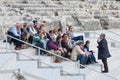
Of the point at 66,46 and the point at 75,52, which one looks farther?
the point at 66,46

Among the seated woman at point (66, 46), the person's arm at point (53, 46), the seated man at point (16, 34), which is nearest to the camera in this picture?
the seated man at point (16, 34)

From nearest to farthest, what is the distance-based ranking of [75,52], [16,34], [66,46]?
1. [75,52]
2. [16,34]
3. [66,46]

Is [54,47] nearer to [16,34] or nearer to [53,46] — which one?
[53,46]

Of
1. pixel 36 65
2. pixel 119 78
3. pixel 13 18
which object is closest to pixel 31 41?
pixel 36 65

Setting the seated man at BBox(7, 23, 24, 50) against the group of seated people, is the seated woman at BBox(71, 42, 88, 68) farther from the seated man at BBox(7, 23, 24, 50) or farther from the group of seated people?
the seated man at BBox(7, 23, 24, 50)

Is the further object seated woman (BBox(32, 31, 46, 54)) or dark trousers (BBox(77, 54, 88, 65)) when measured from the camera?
seated woman (BBox(32, 31, 46, 54))

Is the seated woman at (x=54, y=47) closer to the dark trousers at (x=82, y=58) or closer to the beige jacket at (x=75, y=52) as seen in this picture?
the beige jacket at (x=75, y=52)

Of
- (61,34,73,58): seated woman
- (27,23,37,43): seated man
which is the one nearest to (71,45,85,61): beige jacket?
(61,34,73,58): seated woman

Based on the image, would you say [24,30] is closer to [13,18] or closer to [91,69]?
[91,69]

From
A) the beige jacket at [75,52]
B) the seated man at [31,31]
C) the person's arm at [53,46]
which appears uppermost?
the seated man at [31,31]

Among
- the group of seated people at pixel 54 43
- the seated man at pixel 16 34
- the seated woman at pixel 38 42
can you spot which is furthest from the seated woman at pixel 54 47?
the seated man at pixel 16 34

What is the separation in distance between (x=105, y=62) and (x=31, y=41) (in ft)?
8.59

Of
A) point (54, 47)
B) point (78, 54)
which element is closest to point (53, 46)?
point (54, 47)

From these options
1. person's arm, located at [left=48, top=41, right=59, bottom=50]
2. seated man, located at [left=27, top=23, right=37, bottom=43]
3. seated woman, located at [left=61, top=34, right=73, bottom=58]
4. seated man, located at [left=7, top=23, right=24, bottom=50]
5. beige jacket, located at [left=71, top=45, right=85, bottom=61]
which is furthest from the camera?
seated man, located at [left=27, top=23, right=37, bottom=43]
